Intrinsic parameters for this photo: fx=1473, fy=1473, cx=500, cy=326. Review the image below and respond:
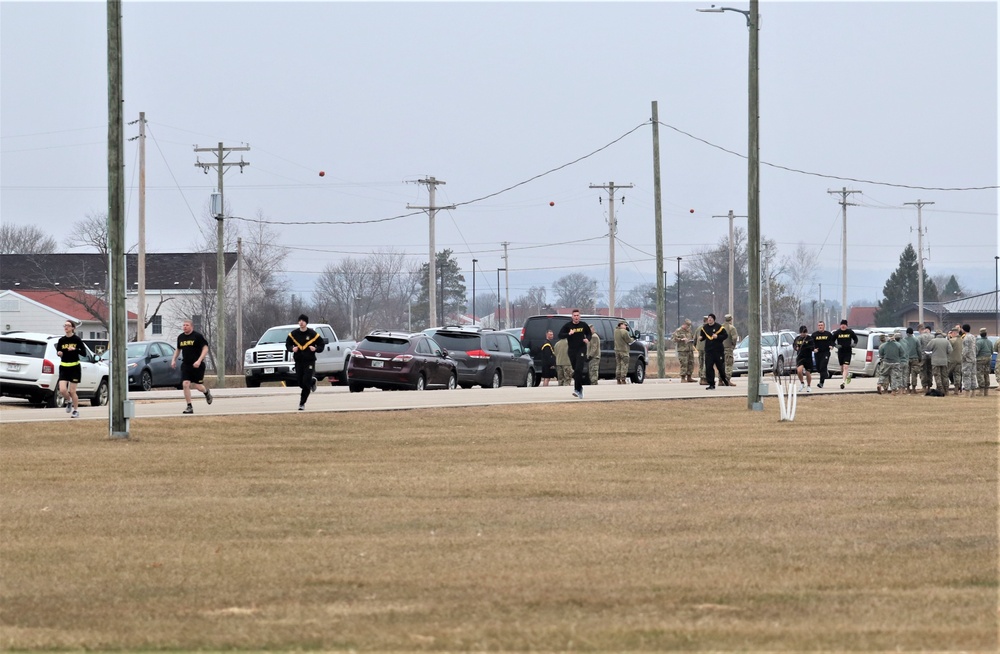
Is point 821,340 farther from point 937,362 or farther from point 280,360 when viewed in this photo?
point 280,360

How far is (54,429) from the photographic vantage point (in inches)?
814

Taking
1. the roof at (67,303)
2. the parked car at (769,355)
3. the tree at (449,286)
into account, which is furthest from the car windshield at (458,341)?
the tree at (449,286)

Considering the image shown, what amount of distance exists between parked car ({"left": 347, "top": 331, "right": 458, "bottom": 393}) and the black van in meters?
6.86

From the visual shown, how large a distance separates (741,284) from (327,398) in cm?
12475

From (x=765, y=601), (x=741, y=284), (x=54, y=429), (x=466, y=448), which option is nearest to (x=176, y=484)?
(x=466, y=448)

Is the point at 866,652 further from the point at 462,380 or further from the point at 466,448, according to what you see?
the point at 462,380

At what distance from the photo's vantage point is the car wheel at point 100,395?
98.4 ft

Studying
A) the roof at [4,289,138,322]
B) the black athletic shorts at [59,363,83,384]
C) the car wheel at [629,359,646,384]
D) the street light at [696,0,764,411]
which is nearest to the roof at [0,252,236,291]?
the roof at [4,289,138,322]

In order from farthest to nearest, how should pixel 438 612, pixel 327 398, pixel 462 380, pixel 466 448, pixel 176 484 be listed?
pixel 462 380, pixel 327 398, pixel 466 448, pixel 176 484, pixel 438 612

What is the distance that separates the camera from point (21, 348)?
2811 cm

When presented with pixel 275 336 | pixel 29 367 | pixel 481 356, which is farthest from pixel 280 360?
pixel 29 367

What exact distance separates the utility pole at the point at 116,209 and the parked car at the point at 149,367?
17.1 m

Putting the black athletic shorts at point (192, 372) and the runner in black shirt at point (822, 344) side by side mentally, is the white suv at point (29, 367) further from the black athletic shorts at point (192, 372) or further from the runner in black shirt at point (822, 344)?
the runner in black shirt at point (822, 344)

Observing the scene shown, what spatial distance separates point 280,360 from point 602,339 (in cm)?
869
